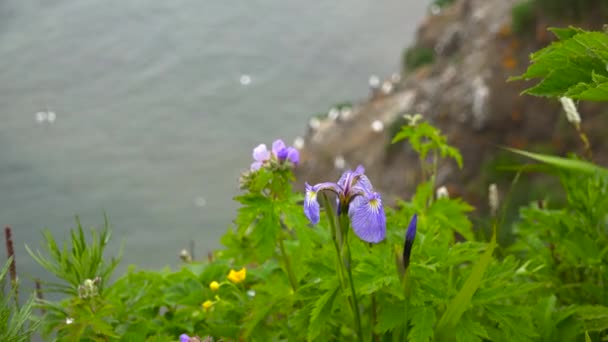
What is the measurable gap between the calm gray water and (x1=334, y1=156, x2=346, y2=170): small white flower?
3.00m

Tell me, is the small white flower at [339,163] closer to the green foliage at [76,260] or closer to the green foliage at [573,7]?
the green foliage at [573,7]

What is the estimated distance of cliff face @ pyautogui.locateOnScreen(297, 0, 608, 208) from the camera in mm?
13391

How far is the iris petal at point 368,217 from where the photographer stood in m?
1.75

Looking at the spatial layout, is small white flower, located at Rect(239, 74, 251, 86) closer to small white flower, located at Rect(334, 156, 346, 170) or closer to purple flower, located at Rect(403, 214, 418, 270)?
small white flower, located at Rect(334, 156, 346, 170)

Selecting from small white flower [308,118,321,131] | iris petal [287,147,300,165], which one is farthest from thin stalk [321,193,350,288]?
Answer: small white flower [308,118,321,131]

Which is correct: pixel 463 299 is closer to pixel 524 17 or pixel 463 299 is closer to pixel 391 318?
pixel 391 318

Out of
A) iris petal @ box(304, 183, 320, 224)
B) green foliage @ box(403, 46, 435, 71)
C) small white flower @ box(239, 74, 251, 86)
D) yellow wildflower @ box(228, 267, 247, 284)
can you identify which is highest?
small white flower @ box(239, 74, 251, 86)

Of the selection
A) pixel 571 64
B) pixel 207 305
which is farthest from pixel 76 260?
pixel 571 64

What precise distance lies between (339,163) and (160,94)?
376 inches

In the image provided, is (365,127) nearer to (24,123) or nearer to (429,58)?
(429,58)

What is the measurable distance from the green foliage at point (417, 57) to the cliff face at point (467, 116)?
1220 millimetres

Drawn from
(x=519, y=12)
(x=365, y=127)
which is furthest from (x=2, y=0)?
(x=519, y=12)

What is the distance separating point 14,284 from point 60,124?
2372cm

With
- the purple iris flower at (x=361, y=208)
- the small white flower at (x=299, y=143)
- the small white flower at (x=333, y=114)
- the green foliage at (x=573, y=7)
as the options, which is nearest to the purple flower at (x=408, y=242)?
the purple iris flower at (x=361, y=208)
